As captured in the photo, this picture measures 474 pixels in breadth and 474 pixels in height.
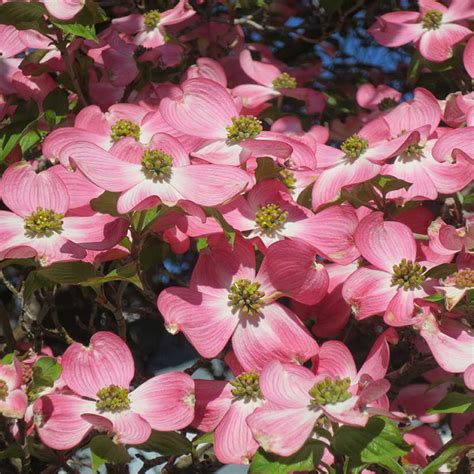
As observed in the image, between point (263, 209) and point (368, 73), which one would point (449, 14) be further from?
point (263, 209)

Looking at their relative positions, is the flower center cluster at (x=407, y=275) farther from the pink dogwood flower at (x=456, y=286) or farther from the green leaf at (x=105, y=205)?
the green leaf at (x=105, y=205)

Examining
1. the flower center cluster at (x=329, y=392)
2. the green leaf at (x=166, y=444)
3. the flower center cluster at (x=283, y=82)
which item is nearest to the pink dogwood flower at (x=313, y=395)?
the flower center cluster at (x=329, y=392)

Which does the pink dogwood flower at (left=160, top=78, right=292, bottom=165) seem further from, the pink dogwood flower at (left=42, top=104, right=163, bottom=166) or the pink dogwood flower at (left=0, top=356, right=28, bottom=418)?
the pink dogwood flower at (left=0, top=356, right=28, bottom=418)

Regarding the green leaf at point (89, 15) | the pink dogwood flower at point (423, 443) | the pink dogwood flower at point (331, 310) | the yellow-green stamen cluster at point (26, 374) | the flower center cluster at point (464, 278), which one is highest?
the green leaf at point (89, 15)

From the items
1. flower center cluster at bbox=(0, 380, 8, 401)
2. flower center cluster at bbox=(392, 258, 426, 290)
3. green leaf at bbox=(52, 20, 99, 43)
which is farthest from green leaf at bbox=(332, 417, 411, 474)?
green leaf at bbox=(52, 20, 99, 43)

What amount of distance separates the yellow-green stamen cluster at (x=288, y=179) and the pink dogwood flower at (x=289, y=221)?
0.25 ft

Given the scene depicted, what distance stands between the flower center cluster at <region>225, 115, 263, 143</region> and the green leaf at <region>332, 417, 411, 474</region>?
0.42 m

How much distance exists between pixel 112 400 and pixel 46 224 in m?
0.23

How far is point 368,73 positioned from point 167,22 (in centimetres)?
59

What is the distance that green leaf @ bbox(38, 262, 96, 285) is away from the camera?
1030 millimetres

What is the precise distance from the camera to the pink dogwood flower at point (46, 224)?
3.43 feet

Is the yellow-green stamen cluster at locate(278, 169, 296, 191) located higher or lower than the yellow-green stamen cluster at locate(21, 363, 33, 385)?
higher

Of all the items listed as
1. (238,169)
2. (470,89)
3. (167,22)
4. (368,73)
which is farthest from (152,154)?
(368,73)

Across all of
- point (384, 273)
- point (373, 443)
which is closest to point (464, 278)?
point (384, 273)
